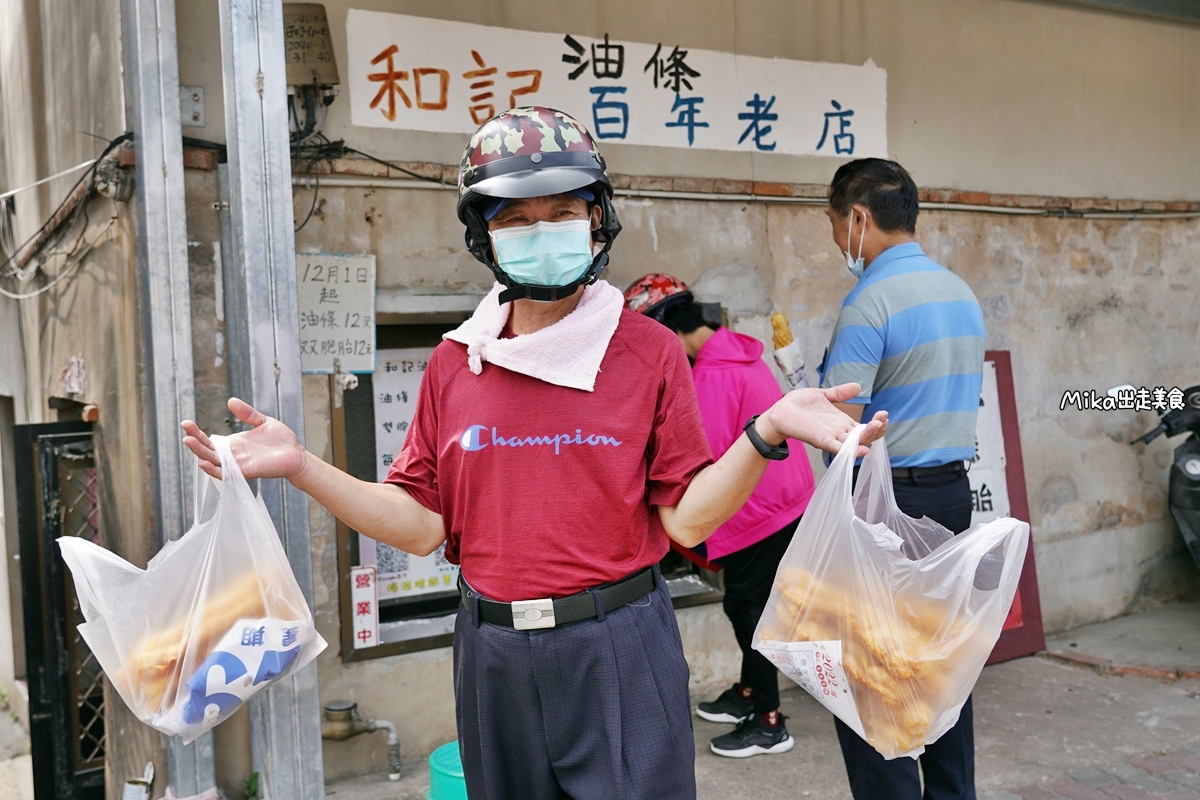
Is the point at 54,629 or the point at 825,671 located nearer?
the point at 825,671

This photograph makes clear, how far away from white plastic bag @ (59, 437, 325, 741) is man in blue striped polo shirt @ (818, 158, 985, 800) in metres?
1.69

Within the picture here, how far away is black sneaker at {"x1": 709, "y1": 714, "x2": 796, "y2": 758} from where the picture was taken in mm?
4191

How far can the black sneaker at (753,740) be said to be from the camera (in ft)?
13.8

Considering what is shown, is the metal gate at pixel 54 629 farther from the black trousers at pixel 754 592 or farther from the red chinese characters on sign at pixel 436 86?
the black trousers at pixel 754 592

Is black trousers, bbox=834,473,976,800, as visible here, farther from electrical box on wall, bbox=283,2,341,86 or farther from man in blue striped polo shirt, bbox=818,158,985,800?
electrical box on wall, bbox=283,2,341,86

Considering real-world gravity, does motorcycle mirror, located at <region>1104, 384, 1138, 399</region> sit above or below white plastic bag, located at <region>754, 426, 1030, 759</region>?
above

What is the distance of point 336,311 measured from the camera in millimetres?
3896

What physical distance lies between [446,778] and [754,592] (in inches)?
57.7

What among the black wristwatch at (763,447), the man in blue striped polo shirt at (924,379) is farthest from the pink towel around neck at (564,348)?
the man in blue striped polo shirt at (924,379)

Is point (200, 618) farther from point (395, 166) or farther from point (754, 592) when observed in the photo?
point (754, 592)

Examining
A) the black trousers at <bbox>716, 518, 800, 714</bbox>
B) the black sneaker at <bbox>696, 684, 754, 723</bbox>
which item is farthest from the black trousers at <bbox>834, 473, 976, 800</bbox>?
the black sneaker at <bbox>696, 684, 754, 723</bbox>

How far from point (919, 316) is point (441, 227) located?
2.09 meters

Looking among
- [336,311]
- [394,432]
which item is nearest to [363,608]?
[394,432]

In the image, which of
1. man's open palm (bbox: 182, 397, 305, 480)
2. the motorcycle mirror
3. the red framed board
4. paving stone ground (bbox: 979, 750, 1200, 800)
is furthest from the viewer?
the motorcycle mirror
